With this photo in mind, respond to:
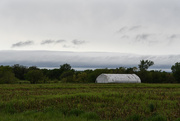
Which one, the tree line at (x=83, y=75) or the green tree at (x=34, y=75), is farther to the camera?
the green tree at (x=34, y=75)

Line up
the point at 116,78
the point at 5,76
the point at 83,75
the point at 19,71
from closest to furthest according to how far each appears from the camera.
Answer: the point at 5,76 → the point at 116,78 → the point at 83,75 → the point at 19,71

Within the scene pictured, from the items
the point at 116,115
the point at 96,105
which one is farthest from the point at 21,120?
the point at 96,105

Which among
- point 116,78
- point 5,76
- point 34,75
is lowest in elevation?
point 116,78

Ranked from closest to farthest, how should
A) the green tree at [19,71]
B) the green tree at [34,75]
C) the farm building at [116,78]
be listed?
1. the farm building at [116,78]
2. the green tree at [34,75]
3. the green tree at [19,71]

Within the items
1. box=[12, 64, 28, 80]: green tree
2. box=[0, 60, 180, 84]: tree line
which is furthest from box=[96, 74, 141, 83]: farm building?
box=[12, 64, 28, 80]: green tree

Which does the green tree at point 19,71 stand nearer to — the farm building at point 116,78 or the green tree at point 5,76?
the green tree at point 5,76

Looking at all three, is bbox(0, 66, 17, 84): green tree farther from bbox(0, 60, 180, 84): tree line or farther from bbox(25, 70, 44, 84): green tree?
bbox(25, 70, 44, 84): green tree

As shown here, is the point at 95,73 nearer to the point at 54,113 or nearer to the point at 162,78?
the point at 162,78

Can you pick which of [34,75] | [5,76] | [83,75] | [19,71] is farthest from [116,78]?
[19,71]

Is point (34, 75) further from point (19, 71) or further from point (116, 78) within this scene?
point (19, 71)

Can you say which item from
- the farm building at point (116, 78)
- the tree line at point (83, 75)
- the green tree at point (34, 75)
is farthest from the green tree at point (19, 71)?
the farm building at point (116, 78)

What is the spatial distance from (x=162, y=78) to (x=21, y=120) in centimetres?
6910

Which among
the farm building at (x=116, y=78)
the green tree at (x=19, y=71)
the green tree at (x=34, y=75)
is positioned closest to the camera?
the farm building at (x=116, y=78)

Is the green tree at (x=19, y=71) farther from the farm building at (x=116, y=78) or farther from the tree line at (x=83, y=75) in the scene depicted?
the farm building at (x=116, y=78)
